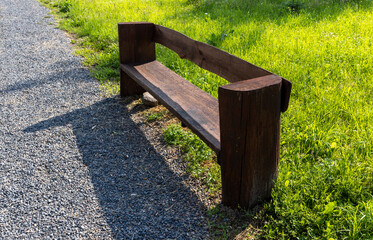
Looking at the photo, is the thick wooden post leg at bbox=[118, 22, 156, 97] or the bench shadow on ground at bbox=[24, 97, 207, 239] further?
the thick wooden post leg at bbox=[118, 22, 156, 97]

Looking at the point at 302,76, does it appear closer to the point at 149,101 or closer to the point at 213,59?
the point at 213,59

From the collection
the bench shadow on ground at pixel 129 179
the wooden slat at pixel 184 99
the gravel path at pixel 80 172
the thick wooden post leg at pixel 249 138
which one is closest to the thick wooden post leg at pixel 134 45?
the wooden slat at pixel 184 99

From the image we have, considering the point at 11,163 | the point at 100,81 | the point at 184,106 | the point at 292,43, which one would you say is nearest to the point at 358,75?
the point at 292,43

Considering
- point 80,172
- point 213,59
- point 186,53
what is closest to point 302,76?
point 186,53

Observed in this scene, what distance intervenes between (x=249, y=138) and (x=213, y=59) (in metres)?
1.08

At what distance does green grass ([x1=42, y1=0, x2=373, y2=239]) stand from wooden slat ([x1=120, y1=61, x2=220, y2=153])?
1.44 ft

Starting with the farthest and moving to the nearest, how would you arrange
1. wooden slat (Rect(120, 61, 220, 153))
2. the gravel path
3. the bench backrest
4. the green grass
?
1. wooden slat (Rect(120, 61, 220, 153))
2. the bench backrest
3. the gravel path
4. the green grass

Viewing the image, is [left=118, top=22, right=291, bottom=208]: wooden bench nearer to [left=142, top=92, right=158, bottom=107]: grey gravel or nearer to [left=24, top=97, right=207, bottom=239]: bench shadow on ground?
[left=24, top=97, right=207, bottom=239]: bench shadow on ground

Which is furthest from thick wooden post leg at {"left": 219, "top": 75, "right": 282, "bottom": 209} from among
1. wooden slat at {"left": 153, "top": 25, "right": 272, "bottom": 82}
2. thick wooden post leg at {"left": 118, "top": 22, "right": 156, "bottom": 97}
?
thick wooden post leg at {"left": 118, "top": 22, "right": 156, "bottom": 97}

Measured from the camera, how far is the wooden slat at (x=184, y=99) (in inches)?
116

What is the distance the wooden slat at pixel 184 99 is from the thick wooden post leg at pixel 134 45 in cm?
14

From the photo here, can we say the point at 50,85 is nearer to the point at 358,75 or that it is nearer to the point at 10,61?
the point at 10,61

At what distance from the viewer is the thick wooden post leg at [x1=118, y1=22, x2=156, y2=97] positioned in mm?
4605

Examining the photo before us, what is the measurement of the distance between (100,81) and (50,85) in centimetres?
75
